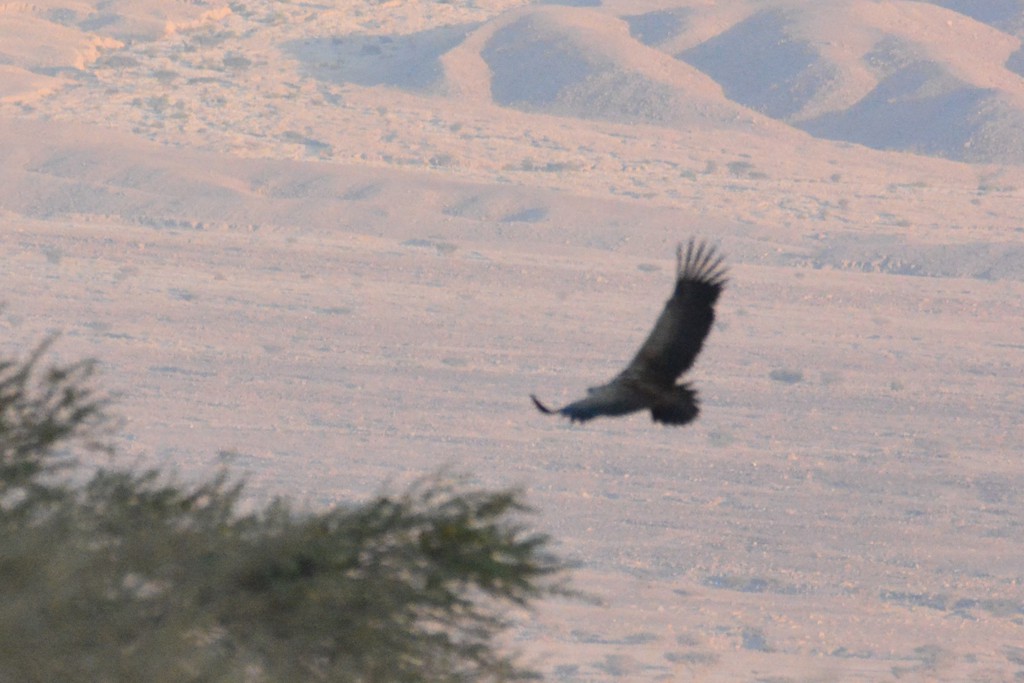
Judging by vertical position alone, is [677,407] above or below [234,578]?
above

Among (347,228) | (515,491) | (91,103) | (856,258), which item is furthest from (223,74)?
(515,491)

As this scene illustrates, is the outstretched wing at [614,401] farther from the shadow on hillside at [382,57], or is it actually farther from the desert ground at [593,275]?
the shadow on hillside at [382,57]

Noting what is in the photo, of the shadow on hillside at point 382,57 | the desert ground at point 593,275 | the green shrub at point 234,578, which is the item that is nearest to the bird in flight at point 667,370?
the green shrub at point 234,578

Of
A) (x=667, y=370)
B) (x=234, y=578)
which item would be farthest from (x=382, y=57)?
(x=234, y=578)

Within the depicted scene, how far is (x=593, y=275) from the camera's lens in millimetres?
37250

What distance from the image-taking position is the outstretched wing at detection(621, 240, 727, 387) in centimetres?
626

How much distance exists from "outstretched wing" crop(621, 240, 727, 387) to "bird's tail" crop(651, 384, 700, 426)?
0.06 m

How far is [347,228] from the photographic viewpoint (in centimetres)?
4084

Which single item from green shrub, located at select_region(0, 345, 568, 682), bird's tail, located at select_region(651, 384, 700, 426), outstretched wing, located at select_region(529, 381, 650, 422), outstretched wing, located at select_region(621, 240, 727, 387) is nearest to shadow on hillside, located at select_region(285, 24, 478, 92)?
green shrub, located at select_region(0, 345, 568, 682)

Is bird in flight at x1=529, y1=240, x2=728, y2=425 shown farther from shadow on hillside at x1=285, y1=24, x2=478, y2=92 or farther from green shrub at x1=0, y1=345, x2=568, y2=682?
shadow on hillside at x1=285, y1=24, x2=478, y2=92

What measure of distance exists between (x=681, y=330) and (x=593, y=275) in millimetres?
30945

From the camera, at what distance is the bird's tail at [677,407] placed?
6289 mm

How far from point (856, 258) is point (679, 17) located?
25068 millimetres

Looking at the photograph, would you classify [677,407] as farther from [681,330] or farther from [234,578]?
[234,578]
